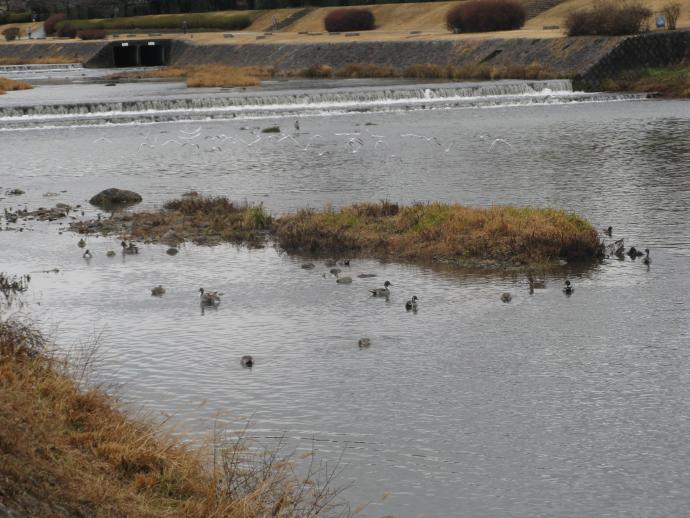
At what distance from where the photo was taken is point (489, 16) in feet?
291

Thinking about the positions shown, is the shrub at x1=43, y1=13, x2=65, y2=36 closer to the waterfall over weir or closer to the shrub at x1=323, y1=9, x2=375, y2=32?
the shrub at x1=323, y1=9, x2=375, y2=32

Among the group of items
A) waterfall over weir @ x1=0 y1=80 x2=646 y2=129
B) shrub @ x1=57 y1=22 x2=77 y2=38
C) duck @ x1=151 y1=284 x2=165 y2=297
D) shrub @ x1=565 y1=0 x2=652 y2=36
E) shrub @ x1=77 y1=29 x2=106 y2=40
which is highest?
shrub @ x1=57 y1=22 x2=77 y2=38

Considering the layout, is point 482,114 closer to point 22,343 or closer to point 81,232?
point 81,232

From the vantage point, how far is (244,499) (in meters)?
10.1

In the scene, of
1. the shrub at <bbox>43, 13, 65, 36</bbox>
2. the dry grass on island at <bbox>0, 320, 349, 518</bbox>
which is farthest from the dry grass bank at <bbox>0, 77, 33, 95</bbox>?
the dry grass on island at <bbox>0, 320, 349, 518</bbox>

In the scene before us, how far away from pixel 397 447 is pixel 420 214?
12566 mm

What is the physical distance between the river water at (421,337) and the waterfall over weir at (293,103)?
16.0 metres

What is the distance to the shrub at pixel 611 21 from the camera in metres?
70.2

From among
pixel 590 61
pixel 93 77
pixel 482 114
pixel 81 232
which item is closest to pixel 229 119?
pixel 482 114

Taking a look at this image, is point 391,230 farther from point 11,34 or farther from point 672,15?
point 11,34

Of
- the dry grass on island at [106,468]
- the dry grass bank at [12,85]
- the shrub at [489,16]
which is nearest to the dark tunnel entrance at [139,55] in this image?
the dry grass bank at [12,85]

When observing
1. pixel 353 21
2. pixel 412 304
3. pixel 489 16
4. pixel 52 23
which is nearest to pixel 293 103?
pixel 489 16

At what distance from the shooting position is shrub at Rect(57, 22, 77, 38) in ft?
417

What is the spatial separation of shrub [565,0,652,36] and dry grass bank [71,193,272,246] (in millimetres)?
46475
